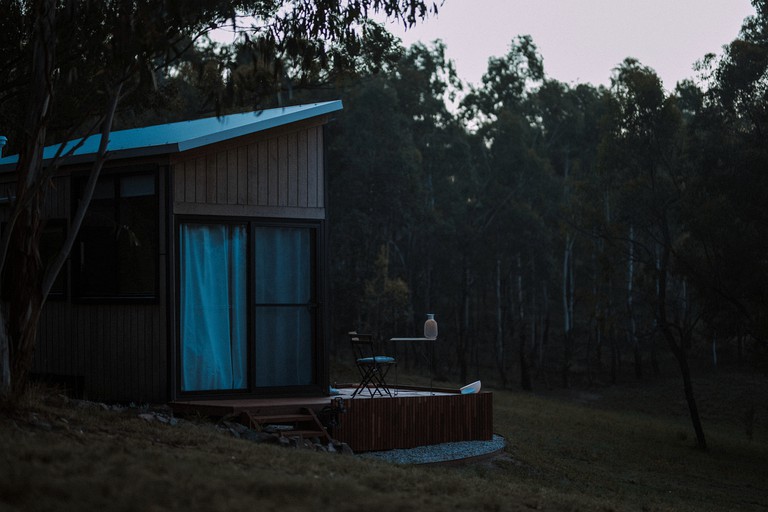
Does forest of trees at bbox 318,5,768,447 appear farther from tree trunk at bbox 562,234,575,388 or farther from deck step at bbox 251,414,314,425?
deck step at bbox 251,414,314,425

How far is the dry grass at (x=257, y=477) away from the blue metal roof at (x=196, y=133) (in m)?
2.60

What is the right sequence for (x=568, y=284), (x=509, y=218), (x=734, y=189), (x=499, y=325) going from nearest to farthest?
(x=734, y=189) → (x=509, y=218) → (x=568, y=284) → (x=499, y=325)

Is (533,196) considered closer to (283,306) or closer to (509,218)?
(509,218)

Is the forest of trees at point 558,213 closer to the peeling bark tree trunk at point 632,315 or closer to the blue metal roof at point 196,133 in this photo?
the peeling bark tree trunk at point 632,315

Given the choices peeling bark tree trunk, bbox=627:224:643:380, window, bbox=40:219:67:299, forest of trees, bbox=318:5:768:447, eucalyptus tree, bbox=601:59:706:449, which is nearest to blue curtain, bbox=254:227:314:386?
window, bbox=40:219:67:299

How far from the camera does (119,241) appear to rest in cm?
972

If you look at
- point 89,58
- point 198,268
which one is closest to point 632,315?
point 198,268

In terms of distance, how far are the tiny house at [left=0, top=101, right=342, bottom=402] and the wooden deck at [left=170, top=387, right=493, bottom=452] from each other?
1.58 ft

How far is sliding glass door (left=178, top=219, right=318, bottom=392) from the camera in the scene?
9.53m

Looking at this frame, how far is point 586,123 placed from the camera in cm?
3588

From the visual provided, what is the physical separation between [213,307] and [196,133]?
1.81m

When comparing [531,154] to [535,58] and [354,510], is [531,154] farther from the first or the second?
[354,510]

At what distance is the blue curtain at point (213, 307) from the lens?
950 cm

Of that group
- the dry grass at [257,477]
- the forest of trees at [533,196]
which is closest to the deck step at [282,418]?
the dry grass at [257,477]
